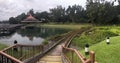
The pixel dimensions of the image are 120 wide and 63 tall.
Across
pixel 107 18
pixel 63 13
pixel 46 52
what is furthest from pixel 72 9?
pixel 46 52

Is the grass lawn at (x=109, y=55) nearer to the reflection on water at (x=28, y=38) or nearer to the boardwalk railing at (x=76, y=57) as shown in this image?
the boardwalk railing at (x=76, y=57)

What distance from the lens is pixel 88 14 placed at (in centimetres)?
8625

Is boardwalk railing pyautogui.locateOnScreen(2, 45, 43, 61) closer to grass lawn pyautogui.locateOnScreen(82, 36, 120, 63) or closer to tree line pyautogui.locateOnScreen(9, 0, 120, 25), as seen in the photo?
grass lawn pyautogui.locateOnScreen(82, 36, 120, 63)

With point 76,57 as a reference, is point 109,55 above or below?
below

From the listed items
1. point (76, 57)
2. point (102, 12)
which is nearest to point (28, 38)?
point (102, 12)

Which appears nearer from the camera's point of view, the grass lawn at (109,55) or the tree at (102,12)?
the grass lawn at (109,55)

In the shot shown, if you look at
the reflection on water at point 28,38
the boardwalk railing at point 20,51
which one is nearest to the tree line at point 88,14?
the reflection on water at point 28,38

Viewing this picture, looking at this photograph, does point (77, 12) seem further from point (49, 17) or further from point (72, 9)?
point (49, 17)

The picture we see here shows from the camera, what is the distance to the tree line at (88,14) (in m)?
77.9

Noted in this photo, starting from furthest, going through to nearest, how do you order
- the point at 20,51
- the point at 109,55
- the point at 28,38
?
1. the point at 28,38
2. the point at 20,51
3. the point at 109,55

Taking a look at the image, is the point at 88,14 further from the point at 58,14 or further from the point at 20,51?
the point at 20,51

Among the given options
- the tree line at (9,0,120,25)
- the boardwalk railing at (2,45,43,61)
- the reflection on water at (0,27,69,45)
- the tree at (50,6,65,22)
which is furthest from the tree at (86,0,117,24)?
the boardwalk railing at (2,45,43,61)

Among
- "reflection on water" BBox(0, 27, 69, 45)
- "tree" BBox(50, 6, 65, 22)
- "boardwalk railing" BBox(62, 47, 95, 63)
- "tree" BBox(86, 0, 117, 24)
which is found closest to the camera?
"boardwalk railing" BBox(62, 47, 95, 63)

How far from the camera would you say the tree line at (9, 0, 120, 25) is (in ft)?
255
